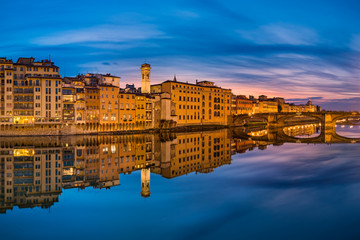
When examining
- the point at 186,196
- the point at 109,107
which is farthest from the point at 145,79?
the point at 186,196

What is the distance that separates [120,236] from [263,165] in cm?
1739

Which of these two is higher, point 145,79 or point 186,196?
point 145,79

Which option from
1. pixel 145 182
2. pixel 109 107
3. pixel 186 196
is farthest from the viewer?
pixel 109 107

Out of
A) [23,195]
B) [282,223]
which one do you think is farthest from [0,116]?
[282,223]

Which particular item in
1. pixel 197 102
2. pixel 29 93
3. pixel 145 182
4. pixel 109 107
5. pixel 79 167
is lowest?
pixel 145 182

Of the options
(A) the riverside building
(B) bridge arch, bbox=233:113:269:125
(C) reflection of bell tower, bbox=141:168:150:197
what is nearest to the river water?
(C) reflection of bell tower, bbox=141:168:150:197

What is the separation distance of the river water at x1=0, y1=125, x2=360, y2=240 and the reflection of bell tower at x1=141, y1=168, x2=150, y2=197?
2.5 inches

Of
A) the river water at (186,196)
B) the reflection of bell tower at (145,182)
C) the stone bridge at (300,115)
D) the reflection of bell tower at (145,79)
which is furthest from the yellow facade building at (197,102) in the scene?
the reflection of bell tower at (145,182)

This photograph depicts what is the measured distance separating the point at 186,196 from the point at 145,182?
4608mm

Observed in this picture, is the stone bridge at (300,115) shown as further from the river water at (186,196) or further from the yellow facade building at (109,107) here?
the river water at (186,196)

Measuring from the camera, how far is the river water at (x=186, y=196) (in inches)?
426

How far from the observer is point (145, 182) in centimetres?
1922

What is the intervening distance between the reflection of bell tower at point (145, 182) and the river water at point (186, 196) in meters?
0.06

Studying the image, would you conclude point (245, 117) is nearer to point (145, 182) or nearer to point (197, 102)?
point (197, 102)
